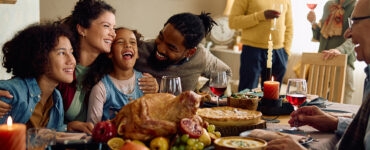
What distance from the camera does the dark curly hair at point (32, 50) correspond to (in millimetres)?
1834

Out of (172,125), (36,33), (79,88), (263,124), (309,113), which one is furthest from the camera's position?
(79,88)

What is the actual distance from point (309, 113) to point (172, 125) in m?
0.83

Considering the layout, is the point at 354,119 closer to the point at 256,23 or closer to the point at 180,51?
the point at 180,51

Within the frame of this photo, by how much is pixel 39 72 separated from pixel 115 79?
19.0 inches

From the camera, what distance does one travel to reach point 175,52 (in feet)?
7.72

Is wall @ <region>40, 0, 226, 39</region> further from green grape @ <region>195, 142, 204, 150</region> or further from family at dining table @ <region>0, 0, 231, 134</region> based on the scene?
green grape @ <region>195, 142, 204, 150</region>

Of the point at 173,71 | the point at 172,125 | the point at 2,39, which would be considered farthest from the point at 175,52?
the point at 2,39

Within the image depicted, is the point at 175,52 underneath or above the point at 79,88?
above

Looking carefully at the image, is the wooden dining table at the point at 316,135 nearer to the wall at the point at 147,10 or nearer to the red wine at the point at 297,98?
the red wine at the point at 297,98

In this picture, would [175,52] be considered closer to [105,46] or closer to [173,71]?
[173,71]

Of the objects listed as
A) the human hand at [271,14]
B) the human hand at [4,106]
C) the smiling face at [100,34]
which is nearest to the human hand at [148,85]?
the smiling face at [100,34]

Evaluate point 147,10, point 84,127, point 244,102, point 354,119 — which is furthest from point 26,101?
point 147,10

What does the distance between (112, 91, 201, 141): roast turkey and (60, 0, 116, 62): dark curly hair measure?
1028 mm

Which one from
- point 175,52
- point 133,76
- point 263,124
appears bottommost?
point 263,124
